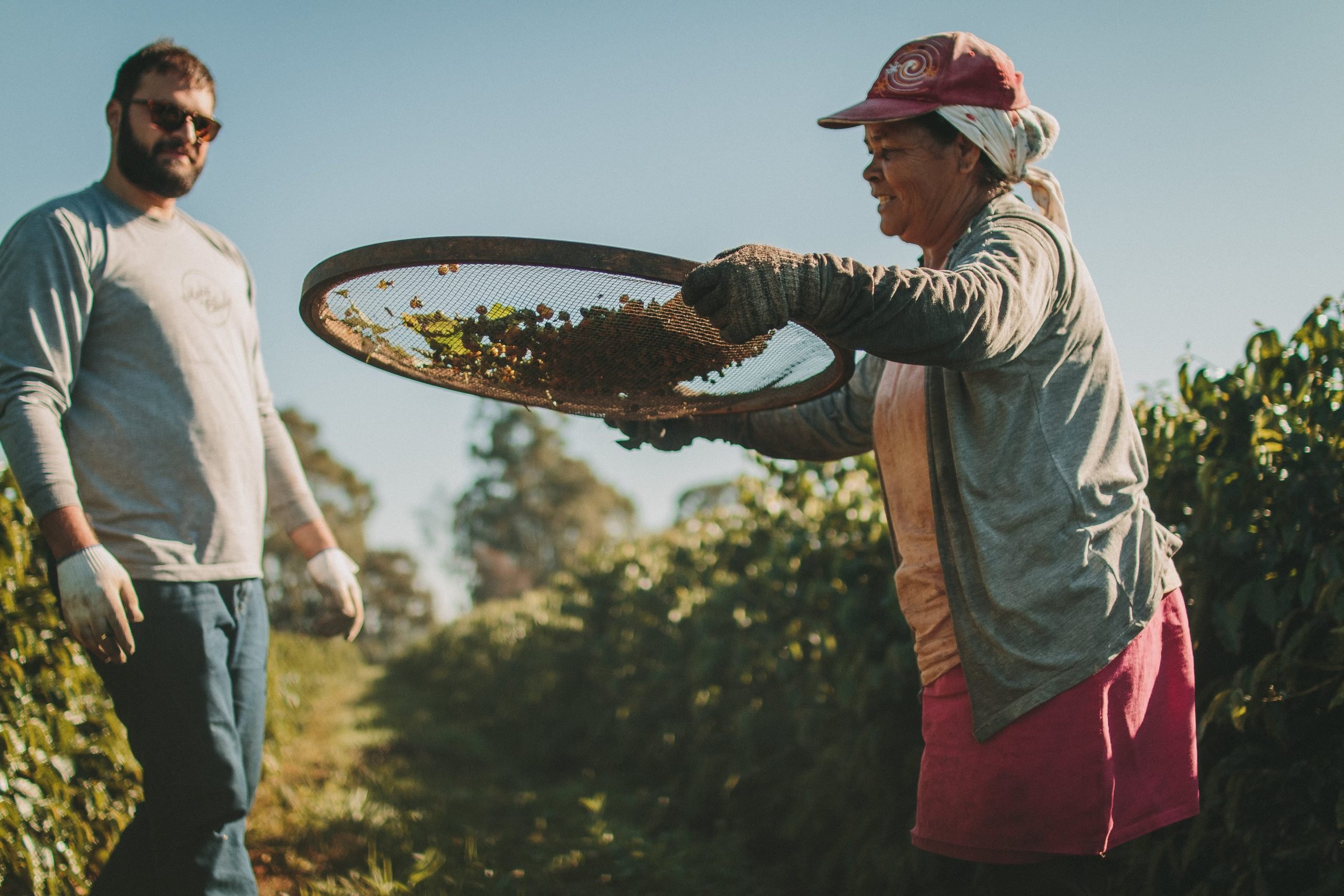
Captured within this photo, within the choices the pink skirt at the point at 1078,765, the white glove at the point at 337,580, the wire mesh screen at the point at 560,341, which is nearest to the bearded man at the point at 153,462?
the white glove at the point at 337,580

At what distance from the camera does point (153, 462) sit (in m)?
2.07

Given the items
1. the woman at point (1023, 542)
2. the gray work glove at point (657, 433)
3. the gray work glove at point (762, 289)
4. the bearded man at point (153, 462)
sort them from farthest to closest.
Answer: the gray work glove at point (657, 433) → the bearded man at point (153, 462) → the woman at point (1023, 542) → the gray work glove at point (762, 289)

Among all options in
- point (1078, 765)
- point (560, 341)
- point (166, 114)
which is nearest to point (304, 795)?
point (166, 114)

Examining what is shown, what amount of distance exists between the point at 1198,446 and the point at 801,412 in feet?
3.68

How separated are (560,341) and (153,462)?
986 millimetres

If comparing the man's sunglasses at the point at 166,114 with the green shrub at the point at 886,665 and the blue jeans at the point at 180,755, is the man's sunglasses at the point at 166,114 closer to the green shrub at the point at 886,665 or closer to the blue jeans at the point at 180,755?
the blue jeans at the point at 180,755

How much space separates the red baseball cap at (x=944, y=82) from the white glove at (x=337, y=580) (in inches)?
69.8

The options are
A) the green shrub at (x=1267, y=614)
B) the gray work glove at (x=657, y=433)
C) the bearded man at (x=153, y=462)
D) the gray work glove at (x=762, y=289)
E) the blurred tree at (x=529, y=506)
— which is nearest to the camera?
the gray work glove at (x=762, y=289)

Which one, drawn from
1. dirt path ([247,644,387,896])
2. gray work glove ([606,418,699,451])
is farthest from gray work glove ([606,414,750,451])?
dirt path ([247,644,387,896])

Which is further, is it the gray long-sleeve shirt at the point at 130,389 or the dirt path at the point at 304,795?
the dirt path at the point at 304,795

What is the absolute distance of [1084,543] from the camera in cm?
159

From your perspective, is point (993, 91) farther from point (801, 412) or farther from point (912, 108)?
point (801, 412)

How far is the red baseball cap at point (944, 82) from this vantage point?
1781 mm

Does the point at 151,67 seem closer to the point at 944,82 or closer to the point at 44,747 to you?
the point at 944,82
